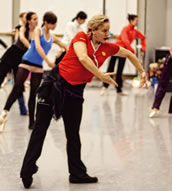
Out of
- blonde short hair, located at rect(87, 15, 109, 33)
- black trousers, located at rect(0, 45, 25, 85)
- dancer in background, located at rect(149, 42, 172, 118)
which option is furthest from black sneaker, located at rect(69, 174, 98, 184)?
black trousers, located at rect(0, 45, 25, 85)

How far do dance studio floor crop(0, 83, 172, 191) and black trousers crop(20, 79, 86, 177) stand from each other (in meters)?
0.15

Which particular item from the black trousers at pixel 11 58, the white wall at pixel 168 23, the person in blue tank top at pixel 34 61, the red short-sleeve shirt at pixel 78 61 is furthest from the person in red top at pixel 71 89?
the white wall at pixel 168 23

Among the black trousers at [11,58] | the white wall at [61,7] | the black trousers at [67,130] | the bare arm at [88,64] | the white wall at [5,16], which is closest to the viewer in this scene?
the bare arm at [88,64]

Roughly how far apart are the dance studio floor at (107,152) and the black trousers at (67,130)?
15 centimetres

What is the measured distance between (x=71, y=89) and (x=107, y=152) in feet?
4.41

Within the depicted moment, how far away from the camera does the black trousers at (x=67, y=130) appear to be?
3576 millimetres

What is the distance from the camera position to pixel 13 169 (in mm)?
4121

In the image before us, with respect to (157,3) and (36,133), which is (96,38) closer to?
(36,133)

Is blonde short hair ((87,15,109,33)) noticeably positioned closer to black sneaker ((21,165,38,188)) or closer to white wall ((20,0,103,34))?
black sneaker ((21,165,38,188))

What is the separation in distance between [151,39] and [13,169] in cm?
863

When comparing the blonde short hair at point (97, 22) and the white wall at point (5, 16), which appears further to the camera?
the white wall at point (5, 16)

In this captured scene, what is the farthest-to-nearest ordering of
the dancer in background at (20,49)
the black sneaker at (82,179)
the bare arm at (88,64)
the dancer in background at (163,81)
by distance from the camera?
the dancer in background at (163,81), the dancer in background at (20,49), the black sneaker at (82,179), the bare arm at (88,64)

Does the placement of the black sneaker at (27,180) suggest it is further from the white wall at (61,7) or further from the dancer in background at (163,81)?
the white wall at (61,7)

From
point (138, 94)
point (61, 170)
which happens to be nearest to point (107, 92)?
point (138, 94)
